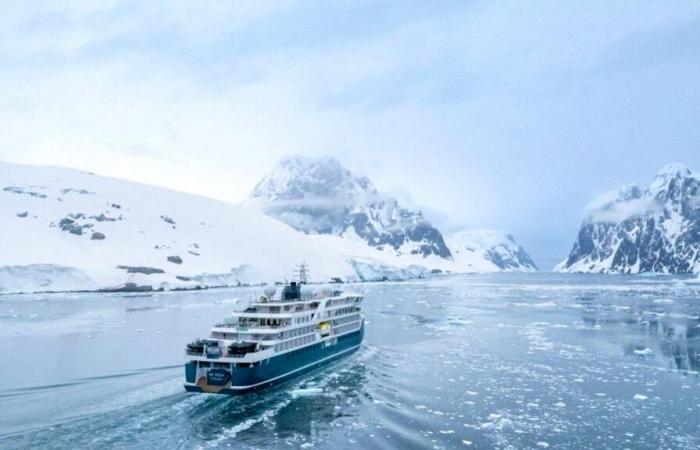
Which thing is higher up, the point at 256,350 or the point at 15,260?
the point at 15,260

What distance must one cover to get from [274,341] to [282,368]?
217cm

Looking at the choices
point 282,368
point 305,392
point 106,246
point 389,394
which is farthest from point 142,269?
point 389,394

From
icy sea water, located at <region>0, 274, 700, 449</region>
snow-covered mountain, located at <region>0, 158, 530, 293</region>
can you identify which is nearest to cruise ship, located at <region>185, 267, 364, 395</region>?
icy sea water, located at <region>0, 274, 700, 449</region>

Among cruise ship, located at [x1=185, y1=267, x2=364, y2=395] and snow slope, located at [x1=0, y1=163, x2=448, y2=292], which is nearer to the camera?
cruise ship, located at [x1=185, y1=267, x2=364, y2=395]

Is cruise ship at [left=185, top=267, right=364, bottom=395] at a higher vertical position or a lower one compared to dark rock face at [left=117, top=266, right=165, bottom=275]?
lower

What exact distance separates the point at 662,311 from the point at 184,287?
113991mm

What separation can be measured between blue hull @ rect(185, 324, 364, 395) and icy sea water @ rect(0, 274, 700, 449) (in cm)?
76

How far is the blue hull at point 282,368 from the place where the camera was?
3509 centimetres

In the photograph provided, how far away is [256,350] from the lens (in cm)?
3712

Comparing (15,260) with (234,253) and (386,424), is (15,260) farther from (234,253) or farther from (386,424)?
(386,424)

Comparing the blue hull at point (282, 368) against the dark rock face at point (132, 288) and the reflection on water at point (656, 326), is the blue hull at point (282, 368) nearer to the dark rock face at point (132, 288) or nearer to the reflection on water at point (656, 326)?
the reflection on water at point (656, 326)

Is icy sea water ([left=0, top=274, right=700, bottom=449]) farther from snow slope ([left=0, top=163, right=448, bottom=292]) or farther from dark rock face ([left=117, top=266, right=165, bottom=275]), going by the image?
dark rock face ([left=117, top=266, right=165, bottom=275])

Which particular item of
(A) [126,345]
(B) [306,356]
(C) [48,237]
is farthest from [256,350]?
(C) [48,237]

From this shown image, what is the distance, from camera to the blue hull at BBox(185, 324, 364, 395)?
35.1 metres
